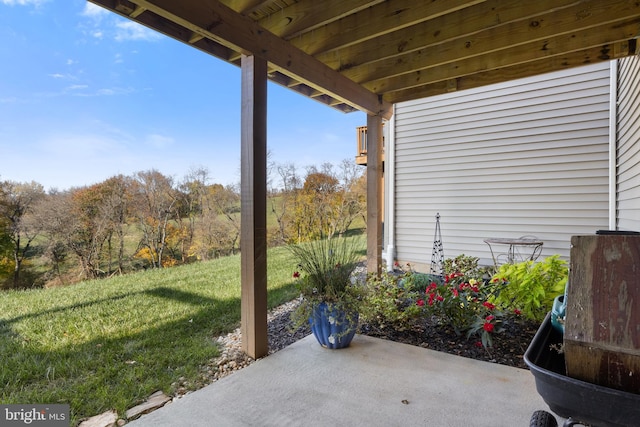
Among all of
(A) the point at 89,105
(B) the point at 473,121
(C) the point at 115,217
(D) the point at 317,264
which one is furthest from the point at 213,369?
(A) the point at 89,105

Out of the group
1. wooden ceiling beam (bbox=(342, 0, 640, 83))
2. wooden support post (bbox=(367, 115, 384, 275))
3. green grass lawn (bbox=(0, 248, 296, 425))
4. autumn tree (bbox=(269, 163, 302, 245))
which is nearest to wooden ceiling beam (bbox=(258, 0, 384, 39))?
wooden ceiling beam (bbox=(342, 0, 640, 83))

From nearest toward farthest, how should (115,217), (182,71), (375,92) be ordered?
(375,92) → (115,217) → (182,71)

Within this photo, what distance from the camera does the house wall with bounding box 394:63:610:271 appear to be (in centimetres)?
395

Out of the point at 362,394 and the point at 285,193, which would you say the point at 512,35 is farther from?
the point at 285,193

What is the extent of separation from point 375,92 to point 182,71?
21.1ft

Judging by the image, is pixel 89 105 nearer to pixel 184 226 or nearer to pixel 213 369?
pixel 184 226

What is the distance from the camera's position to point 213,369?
2.21 metres

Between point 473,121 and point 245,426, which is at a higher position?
point 473,121

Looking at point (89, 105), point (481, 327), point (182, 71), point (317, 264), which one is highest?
point (182, 71)

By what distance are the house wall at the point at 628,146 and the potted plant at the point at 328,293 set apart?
2331 millimetres

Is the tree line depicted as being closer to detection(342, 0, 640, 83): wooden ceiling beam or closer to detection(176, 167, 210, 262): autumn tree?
detection(176, 167, 210, 262): autumn tree

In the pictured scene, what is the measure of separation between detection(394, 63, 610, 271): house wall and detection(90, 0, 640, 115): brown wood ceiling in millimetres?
1529

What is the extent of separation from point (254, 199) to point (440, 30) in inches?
71.4

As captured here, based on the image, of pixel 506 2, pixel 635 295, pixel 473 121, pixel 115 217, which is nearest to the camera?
pixel 635 295
